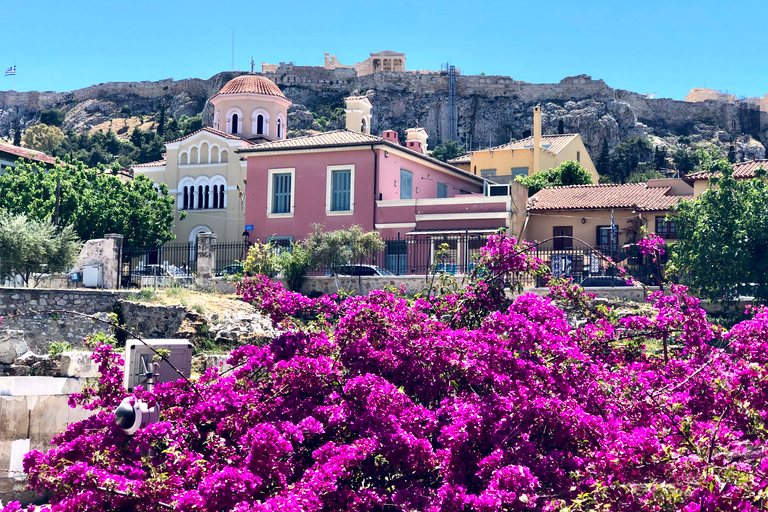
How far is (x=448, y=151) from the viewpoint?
82562mm

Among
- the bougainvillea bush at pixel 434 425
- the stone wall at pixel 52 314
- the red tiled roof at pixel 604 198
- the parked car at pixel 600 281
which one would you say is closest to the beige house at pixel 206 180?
the red tiled roof at pixel 604 198

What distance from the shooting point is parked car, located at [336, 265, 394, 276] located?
24892 mm

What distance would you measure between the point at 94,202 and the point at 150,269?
9522 millimetres

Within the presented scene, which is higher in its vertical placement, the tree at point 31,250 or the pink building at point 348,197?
the pink building at point 348,197

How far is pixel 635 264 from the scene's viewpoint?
24.5 m

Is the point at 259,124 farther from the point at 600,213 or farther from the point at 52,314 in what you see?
the point at 52,314

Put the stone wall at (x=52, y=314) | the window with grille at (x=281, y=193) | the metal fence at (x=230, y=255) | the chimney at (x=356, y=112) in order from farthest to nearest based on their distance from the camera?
the chimney at (x=356, y=112)
the window with grille at (x=281, y=193)
the metal fence at (x=230, y=255)
the stone wall at (x=52, y=314)

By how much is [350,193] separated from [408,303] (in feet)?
70.4

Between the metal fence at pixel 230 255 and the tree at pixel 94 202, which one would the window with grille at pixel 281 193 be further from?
the tree at pixel 94 202

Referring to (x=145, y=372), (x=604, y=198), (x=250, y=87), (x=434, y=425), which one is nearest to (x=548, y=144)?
(x=604, y=198)

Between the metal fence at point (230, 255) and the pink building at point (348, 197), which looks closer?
the metal fence at point (230, 255)

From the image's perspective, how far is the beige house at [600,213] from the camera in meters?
36.8

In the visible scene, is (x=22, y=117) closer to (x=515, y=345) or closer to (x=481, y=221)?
(x=481, y=221)

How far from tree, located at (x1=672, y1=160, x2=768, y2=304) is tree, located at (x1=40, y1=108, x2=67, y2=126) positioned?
91490 millimetres
